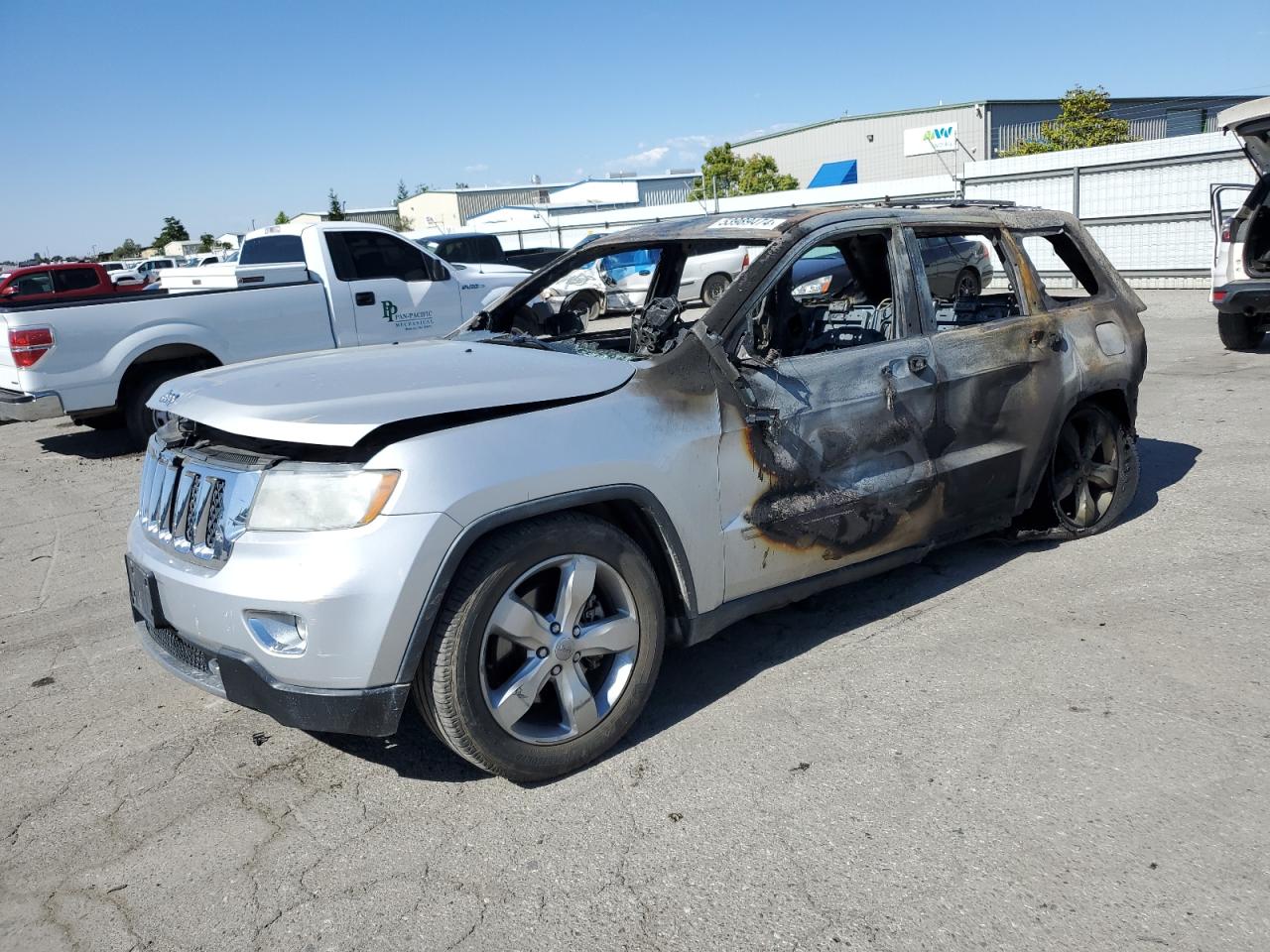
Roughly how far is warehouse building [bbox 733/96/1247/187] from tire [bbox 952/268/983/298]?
36.4m

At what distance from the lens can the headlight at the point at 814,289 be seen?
5.19 meters

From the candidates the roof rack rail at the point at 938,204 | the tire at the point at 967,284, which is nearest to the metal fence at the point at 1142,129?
the tire at the point at 967,284

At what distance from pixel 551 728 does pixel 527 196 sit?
72034mm

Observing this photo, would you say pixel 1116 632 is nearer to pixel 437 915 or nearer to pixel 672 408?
pixel 672 408

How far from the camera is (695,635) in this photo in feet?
11.6

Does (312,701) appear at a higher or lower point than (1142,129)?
lower

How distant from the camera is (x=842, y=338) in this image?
4.53 meters

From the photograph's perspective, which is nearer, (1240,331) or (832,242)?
(832,242)

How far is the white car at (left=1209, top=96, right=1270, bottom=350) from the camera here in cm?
901

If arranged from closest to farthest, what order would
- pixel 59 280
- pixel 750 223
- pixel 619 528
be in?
pixel 619 528, pixel 750 223, pixel 59 280

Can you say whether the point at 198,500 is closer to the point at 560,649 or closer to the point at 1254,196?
the point at 560,649

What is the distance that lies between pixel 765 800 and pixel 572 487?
111 cm

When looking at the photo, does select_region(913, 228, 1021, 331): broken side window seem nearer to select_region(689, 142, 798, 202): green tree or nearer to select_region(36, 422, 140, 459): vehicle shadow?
select_region(36, 422, 140, 459): vehicle shadow

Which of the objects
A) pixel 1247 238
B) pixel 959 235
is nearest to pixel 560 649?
pixel 959 235
